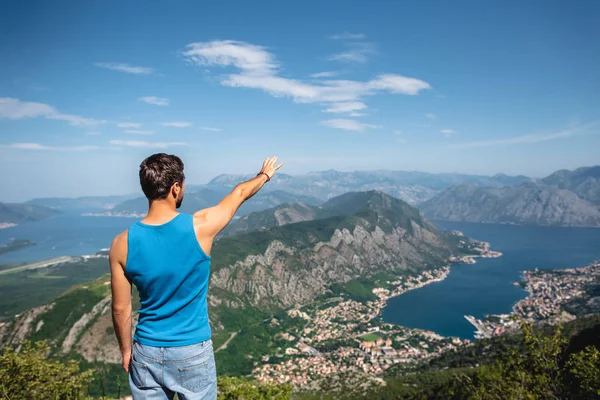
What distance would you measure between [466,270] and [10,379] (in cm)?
19191

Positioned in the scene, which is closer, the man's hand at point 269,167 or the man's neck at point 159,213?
the man's neck at point 159,213

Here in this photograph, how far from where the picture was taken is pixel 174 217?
102 inches

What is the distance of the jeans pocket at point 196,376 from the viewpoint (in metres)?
2.67

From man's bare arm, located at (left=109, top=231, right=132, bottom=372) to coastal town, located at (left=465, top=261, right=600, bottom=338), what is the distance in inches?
3996

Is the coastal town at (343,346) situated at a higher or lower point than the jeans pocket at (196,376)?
lower

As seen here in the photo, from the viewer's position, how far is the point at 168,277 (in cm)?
250

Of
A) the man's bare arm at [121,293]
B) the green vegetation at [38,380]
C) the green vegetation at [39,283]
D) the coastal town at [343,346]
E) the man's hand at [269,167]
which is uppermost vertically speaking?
the man's hand at [269,167]

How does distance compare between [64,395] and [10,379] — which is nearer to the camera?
[10,379]

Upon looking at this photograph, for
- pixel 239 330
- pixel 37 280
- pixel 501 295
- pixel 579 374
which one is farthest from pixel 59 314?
pixel 501 295

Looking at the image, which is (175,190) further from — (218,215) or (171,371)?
(171,371)

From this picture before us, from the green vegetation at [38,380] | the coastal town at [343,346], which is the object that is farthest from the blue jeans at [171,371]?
the coastal town at [343,346]

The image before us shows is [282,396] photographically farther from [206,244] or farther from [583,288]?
[583,288]

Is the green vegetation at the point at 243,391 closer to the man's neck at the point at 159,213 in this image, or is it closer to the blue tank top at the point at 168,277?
the blue tank top at the point at 168,277

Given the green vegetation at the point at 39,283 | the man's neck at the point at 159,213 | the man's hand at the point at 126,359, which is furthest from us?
the green vegetation at the point at 39,283
